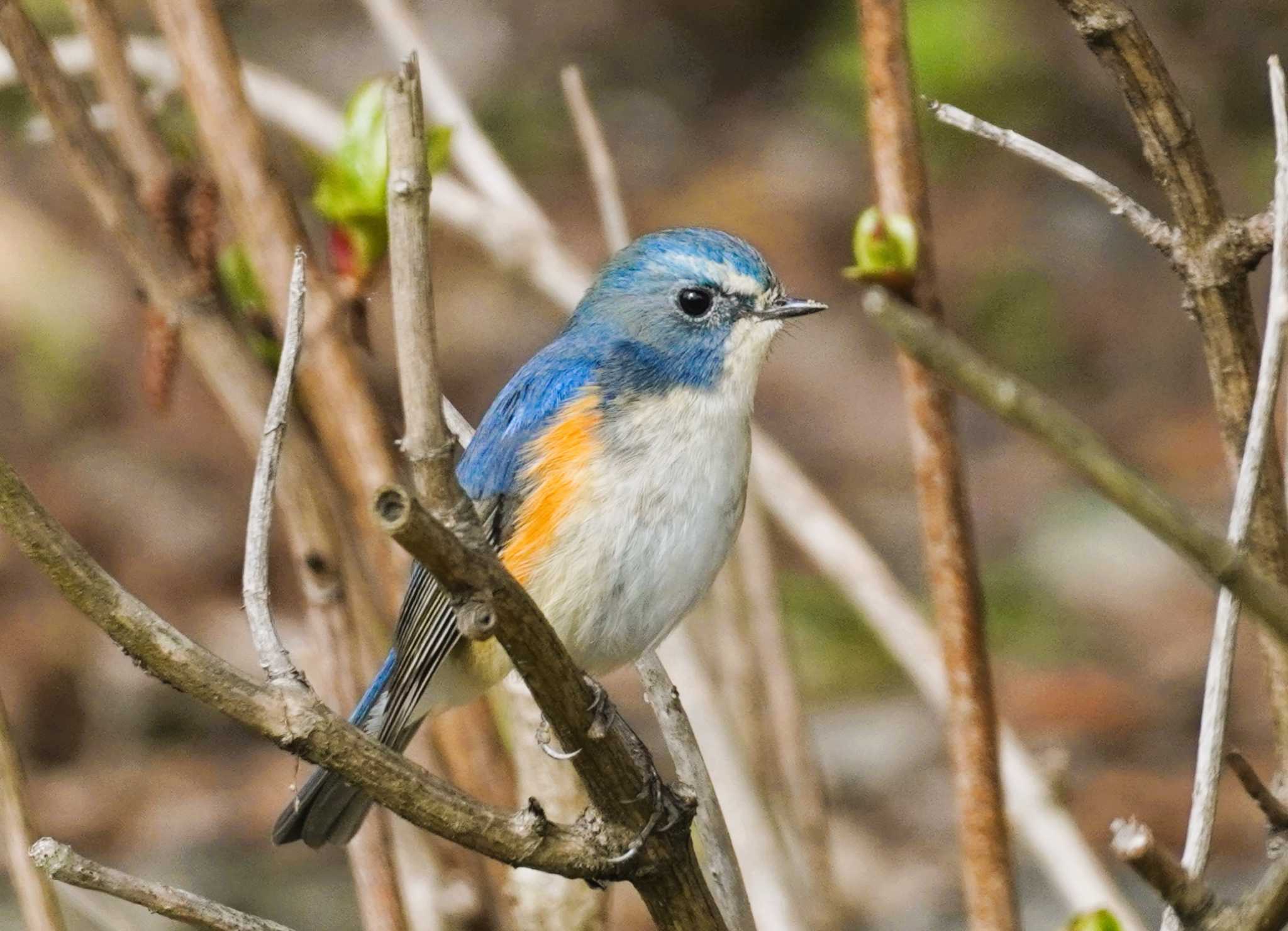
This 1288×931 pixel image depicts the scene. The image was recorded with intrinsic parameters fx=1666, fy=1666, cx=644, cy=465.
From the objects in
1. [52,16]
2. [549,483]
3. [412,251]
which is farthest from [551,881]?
[52,16]

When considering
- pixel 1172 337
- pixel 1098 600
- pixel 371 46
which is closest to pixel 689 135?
pixel 371 46

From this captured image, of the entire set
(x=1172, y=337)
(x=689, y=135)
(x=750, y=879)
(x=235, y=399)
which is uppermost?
(x=689, y=135)

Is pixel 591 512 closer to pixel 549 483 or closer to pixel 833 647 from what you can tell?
pixel 549 483

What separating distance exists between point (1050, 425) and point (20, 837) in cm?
135

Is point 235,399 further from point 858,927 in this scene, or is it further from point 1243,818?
point 1243,818

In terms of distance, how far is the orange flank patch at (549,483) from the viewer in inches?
98.4

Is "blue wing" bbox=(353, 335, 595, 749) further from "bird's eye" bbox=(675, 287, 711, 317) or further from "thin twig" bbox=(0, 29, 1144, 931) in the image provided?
"thin twig" bbox=(0, 29, 1144, 931)

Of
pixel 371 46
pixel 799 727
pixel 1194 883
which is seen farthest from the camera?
pixel 371 46

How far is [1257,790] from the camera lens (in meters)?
1.49

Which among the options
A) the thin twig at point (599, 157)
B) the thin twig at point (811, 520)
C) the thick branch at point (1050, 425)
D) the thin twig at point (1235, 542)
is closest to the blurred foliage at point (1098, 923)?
the thin twig at point (1235, 542)

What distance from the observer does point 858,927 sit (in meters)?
4.41

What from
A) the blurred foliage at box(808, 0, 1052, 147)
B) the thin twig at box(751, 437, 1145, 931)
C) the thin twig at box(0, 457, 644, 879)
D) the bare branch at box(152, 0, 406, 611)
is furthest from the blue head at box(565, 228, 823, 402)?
the blurred foliage at box(808, 0, 1052, 147)

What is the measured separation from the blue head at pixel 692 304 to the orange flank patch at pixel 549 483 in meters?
0.25

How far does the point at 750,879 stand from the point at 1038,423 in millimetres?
1862
